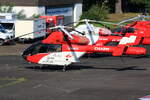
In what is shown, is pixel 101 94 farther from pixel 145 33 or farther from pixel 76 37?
pixel 145 33

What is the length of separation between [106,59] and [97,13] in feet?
105

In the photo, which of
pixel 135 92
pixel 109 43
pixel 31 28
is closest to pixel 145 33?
pixel 109 43

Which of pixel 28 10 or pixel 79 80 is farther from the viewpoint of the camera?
pixel 28 10

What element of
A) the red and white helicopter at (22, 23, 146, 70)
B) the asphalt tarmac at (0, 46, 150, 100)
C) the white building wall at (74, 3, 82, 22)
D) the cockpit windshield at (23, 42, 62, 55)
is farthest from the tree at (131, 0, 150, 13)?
the cockpit windshield at (23, 42, 62, 55)

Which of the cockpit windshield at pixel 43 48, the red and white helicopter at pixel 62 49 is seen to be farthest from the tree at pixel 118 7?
the cockpit windshield at pixel 43 48

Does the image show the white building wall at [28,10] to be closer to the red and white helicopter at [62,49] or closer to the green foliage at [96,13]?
the green foliage at [96,13]

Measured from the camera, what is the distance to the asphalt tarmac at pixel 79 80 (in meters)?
21.7

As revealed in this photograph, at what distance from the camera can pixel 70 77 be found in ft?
86.7

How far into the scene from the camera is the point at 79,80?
25484 mm

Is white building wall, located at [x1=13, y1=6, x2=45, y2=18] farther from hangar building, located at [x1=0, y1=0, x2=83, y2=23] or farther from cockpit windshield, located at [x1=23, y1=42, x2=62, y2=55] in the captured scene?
cockpit windshield, located at [x1=23, y1=42, x2=62, y2=55]

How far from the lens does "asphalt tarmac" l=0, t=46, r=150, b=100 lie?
855 inches

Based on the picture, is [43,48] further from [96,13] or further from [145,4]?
[145,4]

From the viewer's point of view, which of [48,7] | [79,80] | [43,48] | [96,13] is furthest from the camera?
[96,13]

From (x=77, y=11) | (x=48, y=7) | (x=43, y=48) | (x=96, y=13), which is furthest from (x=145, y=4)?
(x=43, y=48)
